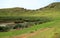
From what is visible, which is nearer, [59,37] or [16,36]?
[59,37]

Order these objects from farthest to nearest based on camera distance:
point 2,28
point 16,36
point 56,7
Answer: point 56,7
point 2,28
point 16,36

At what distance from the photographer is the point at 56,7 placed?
104m

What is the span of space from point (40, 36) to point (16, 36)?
336 centimetres

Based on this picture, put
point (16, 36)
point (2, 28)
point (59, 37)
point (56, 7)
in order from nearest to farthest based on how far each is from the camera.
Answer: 1. point (59, 37)
2. point (16, 36)
3. point (2, 28)
4. point (56, 7)

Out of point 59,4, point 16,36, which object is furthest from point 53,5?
point 16,36

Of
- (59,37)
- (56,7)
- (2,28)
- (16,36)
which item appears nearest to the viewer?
(59,37)

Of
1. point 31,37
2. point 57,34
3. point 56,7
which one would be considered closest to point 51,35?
point 57,34

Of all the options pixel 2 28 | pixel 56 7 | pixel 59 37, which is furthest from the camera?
pixel 56 7

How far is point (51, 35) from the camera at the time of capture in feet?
83.2

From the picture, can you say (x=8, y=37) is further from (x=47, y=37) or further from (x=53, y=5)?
(x=53, y=5)

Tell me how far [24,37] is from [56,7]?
79.8 m

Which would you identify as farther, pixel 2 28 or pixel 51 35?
pixel 2 28

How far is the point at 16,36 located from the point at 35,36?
264cm

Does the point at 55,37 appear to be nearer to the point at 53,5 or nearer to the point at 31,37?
the point at 31,37
